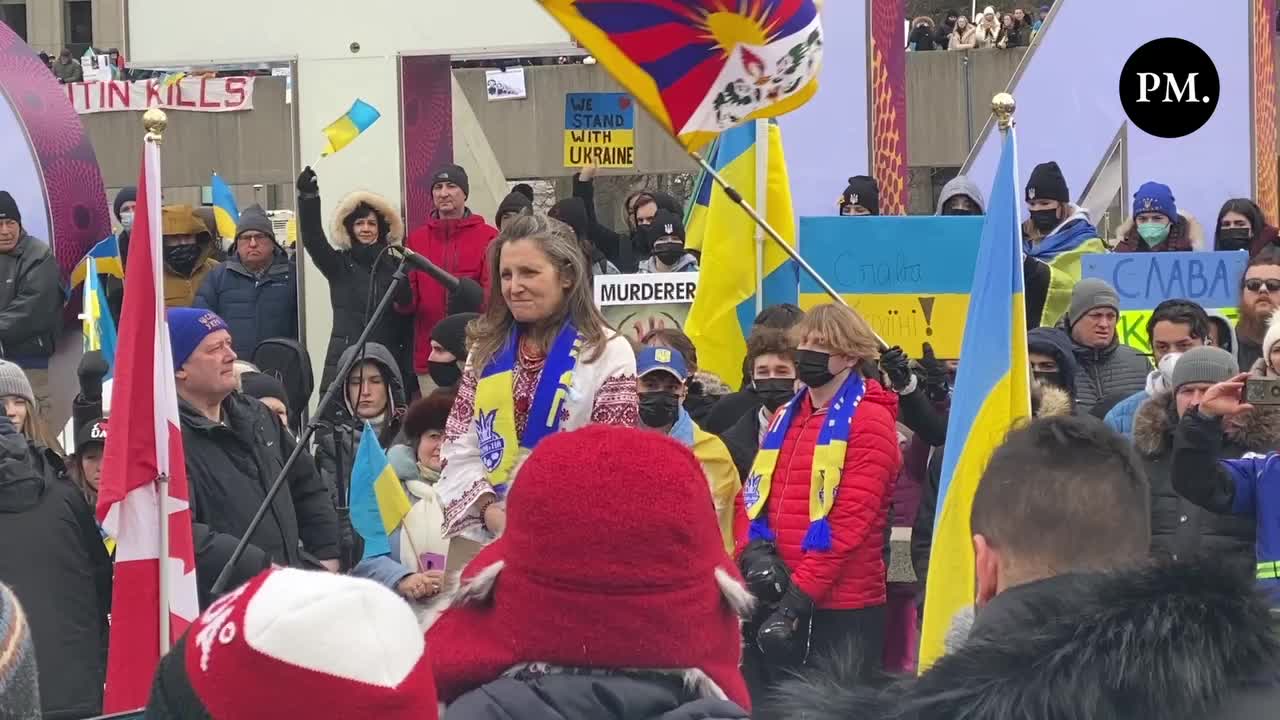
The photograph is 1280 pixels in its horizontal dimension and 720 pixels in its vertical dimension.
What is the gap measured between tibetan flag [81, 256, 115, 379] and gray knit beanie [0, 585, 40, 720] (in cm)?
834

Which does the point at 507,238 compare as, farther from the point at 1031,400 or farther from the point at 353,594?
the point at 353,594

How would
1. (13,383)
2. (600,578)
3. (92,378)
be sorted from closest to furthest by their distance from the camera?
(600,578) → (13,383) → (92,378)

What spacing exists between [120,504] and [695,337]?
333 cm

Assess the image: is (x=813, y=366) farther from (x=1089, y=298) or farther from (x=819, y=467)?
(x=1089, y=298)

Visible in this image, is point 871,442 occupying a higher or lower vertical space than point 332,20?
lower

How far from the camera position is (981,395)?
6348 millimetres

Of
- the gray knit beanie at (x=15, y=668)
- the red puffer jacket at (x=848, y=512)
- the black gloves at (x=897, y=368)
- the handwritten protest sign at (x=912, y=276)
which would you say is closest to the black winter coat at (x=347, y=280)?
the handwritten protest sign at (x=912, y=276)

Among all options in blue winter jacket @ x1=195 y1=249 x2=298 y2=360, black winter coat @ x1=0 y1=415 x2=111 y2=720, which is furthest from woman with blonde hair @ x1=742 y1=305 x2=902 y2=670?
blue winter jacket @ x1=195 y1=249 x2=298 y2=360

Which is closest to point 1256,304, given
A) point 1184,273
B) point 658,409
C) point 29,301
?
point 1184,273

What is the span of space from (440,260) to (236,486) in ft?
12.8

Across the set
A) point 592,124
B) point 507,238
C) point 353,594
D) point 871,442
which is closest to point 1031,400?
point 871,442

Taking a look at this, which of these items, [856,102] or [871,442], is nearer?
[871,442]

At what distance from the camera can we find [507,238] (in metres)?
5.84

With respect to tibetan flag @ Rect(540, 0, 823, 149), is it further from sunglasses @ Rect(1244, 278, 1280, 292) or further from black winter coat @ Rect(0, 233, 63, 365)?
black winter coat @ Rect(0, 233, 63, 365)
